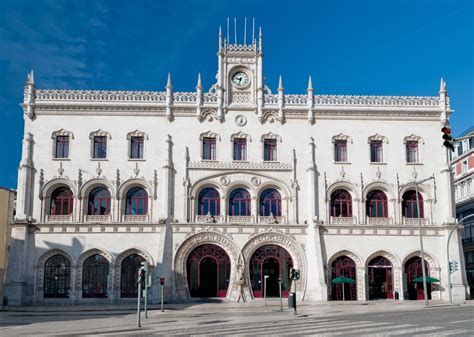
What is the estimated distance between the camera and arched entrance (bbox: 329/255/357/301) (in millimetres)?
46875

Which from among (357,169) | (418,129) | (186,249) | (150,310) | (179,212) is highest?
(418,129)

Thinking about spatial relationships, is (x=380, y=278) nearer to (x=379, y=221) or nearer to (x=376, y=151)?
(x=379, y=221)

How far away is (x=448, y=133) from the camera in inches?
824

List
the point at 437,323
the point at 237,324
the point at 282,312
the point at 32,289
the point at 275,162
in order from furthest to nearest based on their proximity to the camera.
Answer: the point at 275,162
the point at 32,289
the point at 282,312
the point at 237,324
the point at 437,323

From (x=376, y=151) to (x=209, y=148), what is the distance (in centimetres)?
1442

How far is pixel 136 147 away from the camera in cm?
4847

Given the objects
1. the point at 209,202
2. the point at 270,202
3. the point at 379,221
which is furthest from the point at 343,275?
the point at 209,202

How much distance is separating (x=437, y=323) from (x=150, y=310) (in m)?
20.3

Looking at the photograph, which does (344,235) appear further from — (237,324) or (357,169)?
(237,324)

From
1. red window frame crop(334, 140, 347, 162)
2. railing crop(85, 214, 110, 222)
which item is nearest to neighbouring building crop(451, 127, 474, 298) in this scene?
red window frame crop(334, 140, 347, 162)

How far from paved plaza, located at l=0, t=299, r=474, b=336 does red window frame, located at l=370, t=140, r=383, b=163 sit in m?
14.5

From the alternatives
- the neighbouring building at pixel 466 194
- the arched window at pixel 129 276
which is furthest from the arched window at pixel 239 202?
the neighbouring building at pixel 466 194

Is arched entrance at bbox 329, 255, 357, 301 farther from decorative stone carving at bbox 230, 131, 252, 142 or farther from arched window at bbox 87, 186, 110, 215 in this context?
arched window at bbox 87, 186, 110, 215

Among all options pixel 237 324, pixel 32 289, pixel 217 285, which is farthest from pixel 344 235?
pixel 32 289
